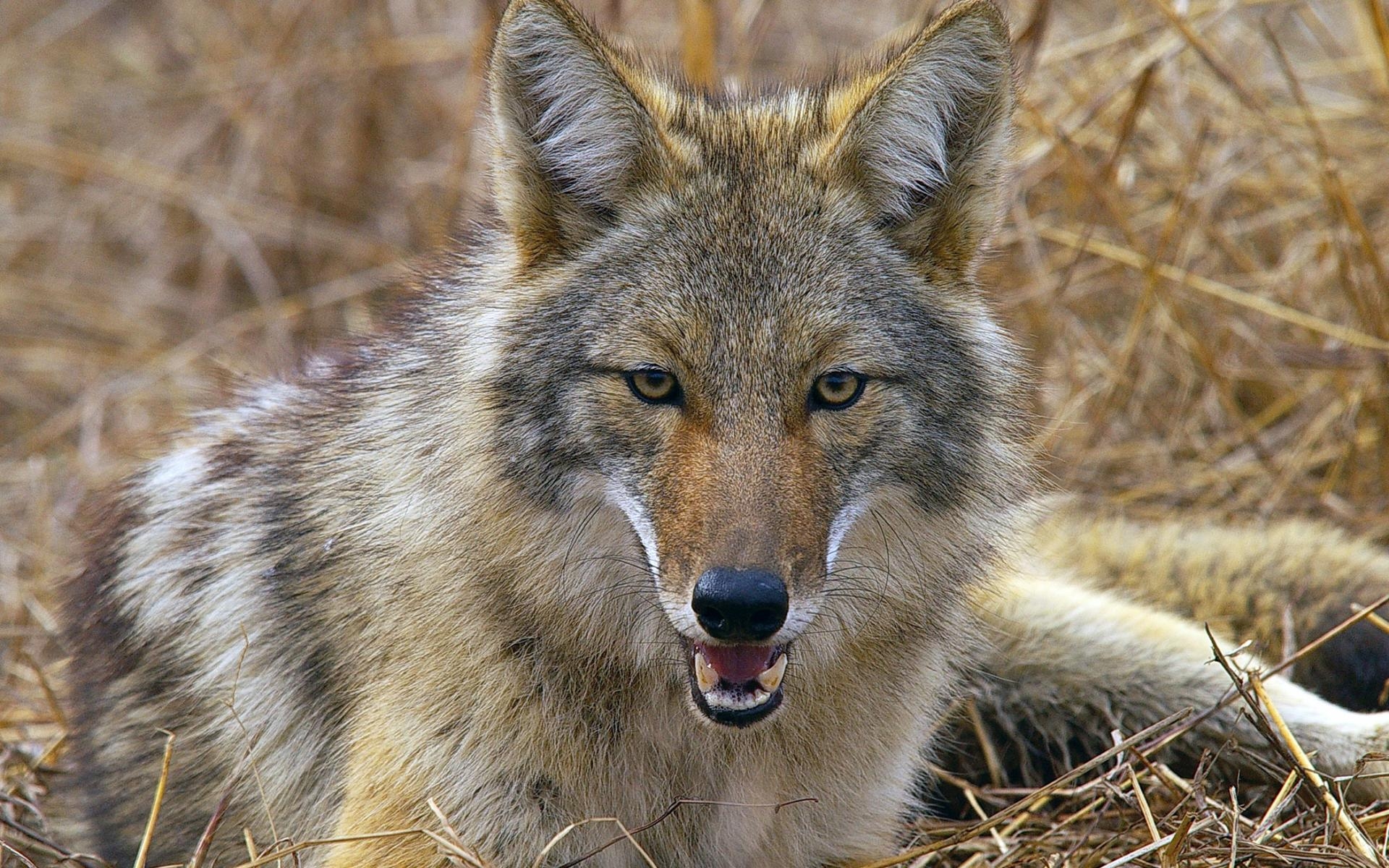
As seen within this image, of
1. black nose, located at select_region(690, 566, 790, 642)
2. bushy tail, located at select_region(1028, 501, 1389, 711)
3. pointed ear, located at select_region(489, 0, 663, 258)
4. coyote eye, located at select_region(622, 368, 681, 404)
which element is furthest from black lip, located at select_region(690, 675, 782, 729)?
bushy tail, located at select_region(1028, 501, 1389, 711)

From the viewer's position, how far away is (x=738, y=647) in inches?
112

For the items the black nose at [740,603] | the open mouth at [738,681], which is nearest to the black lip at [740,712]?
the open mouth at [738,681]

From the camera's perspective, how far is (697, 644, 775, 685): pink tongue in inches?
113

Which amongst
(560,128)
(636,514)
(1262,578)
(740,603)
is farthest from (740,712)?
(1262,578)

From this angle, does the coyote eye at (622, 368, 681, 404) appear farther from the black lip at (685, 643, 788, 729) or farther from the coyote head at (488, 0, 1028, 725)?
the black lip at (685, 643, 788, 729)

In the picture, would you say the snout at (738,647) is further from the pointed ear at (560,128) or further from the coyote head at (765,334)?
the pointed ear at (560,128)

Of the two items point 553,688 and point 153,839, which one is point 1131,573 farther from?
point 153,839

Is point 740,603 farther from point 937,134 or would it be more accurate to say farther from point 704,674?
point 937,134

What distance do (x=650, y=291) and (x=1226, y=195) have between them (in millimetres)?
4410

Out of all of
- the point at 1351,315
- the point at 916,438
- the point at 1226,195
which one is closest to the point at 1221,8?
the point at 1226,195

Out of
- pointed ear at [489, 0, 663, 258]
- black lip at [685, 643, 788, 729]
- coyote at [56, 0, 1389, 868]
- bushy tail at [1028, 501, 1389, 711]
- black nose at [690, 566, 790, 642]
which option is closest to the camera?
black nose at [690, 566, 790, 642]

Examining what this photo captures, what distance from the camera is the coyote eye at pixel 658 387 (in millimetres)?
2982

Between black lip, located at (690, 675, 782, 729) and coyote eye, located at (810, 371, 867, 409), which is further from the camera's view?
coyote eye, located at (810, 371, 867, 409)

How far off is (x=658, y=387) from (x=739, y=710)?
2.41 ft
